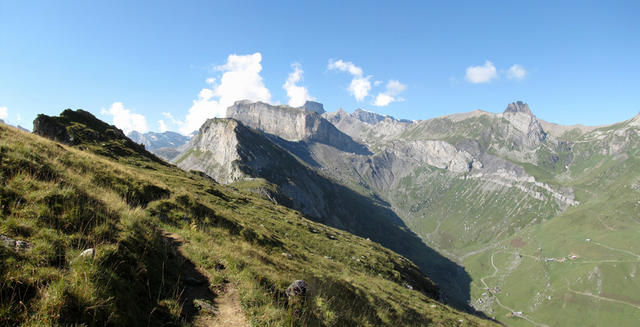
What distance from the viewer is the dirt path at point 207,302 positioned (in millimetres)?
8383

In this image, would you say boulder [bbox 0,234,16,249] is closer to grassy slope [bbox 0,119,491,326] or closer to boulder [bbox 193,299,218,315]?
grassy slope [bbox 0,119,491,326]

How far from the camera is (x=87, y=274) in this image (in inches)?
265

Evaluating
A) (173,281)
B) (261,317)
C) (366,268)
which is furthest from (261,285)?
(366,268)

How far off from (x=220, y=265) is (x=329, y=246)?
33.2 m

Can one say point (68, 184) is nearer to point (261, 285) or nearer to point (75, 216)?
point (75, 216)

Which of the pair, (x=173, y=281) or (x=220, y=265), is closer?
(x=173, y=281)

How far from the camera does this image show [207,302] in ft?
29.5

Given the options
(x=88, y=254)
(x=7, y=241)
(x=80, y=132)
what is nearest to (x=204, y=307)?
(x=88, y=254)

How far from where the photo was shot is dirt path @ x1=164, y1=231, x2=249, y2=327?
Answer: 330 inches

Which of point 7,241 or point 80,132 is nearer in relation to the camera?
point 7,241

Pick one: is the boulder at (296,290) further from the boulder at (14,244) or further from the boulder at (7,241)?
the boulder at (7,241)

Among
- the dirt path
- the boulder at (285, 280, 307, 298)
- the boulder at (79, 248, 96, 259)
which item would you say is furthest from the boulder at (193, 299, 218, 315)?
the boulder at (79, 248, 96, 259)

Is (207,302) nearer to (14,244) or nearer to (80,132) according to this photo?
(14,244)

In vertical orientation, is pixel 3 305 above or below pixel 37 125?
below
